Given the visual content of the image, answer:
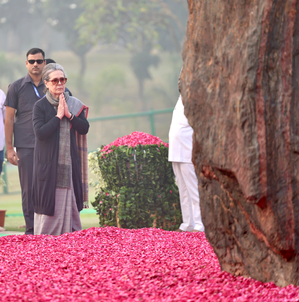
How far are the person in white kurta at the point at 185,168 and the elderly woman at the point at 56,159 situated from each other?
1.06 meters

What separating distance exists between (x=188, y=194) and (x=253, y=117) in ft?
10.5

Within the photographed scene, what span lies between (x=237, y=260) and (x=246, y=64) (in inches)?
47.5

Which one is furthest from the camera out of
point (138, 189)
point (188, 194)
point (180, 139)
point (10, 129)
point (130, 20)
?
point (130, 20)

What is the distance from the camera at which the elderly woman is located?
198 inches

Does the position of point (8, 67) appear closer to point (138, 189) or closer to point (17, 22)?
point (17, 22)

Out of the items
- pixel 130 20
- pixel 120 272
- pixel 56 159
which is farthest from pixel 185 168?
pixel 130 20

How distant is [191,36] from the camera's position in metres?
2.87

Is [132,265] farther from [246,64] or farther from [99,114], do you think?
[99,114]

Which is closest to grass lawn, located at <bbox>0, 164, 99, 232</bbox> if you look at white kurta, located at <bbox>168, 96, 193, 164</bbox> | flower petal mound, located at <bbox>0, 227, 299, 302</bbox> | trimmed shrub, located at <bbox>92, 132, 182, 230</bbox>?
trimmed shrub, located at <bbox>92, 132, 182, 230</bbox>

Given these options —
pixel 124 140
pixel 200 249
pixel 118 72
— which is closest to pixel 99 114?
pixel 118 72

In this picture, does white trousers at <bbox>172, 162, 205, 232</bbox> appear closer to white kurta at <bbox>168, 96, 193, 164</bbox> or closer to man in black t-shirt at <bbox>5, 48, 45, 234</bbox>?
white kurta at <bbox>168, 96, 193, 164</bbox>

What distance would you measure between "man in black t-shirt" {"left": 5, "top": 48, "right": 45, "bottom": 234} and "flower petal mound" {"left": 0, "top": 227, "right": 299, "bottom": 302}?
114 cm

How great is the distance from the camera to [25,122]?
5785 millimetres

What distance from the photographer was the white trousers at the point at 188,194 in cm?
550
